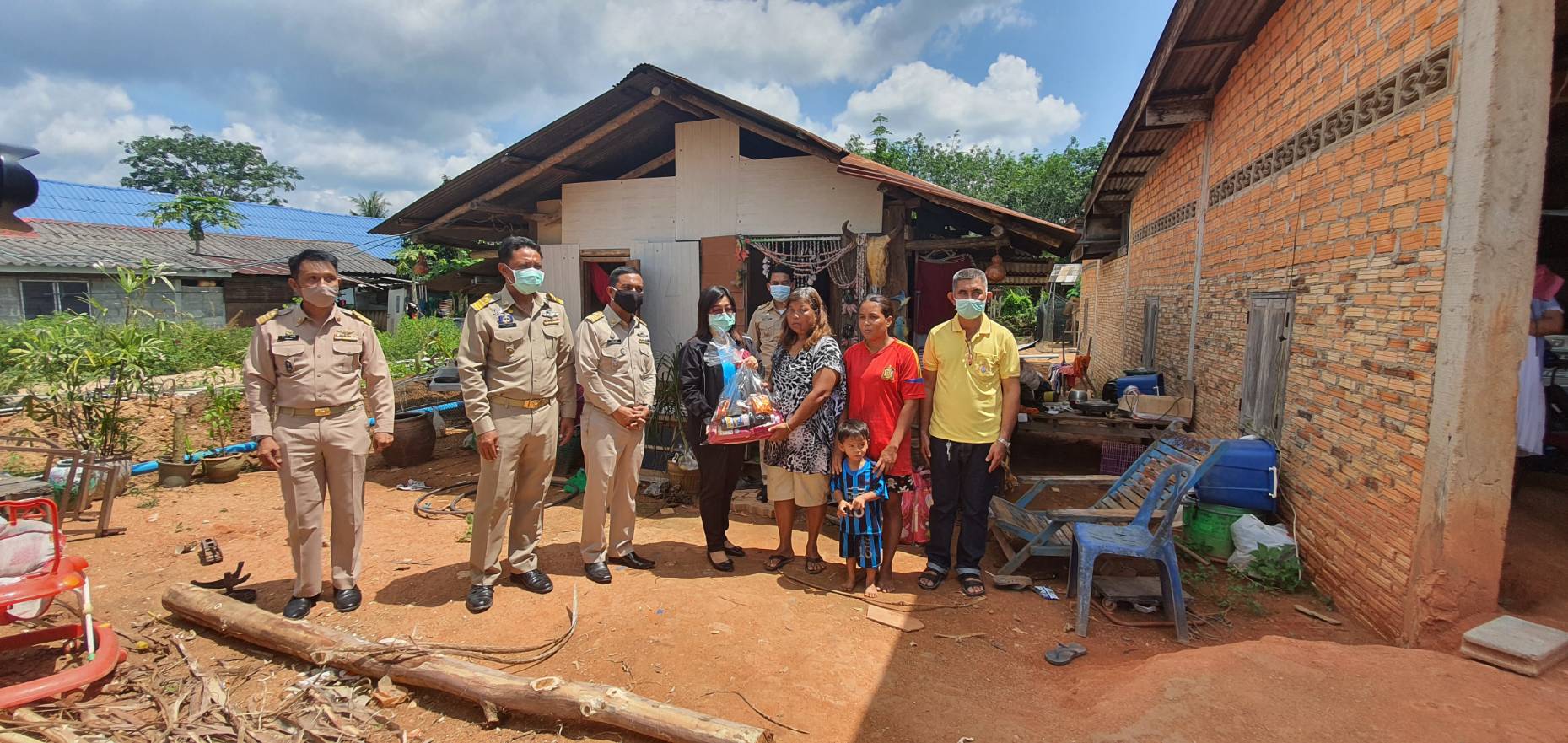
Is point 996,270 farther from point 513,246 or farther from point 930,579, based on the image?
point 513,246

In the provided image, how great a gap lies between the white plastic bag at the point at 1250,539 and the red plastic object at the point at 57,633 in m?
6.22

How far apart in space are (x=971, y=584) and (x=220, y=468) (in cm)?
726

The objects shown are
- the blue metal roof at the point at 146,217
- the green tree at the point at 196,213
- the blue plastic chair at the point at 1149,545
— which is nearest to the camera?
the blue plastic chair at the point at 1149,545

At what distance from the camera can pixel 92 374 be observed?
243 inches

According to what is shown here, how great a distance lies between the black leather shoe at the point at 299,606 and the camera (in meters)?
3.63

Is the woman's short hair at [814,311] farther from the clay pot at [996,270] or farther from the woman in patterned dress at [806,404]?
the clay pot at [996,270]

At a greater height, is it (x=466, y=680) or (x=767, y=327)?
(x=767, y=327)

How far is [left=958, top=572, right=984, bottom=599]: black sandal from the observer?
4.14 metres

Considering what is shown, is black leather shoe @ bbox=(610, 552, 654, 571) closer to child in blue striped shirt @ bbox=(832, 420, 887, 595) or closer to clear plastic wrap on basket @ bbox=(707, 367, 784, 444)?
clear plastic wrap on basket @ bbox=(707, 367, 784, 444)

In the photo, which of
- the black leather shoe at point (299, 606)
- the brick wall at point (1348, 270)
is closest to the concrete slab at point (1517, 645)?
the brick wall at point (1348, 270)

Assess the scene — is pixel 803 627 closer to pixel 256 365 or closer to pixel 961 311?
pixel 961 311

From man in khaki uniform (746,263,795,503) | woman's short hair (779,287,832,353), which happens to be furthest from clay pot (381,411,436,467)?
woman's short hair (779,287,832,353)

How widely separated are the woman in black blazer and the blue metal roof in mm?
16277

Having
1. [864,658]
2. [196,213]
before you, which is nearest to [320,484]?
[864,658]
